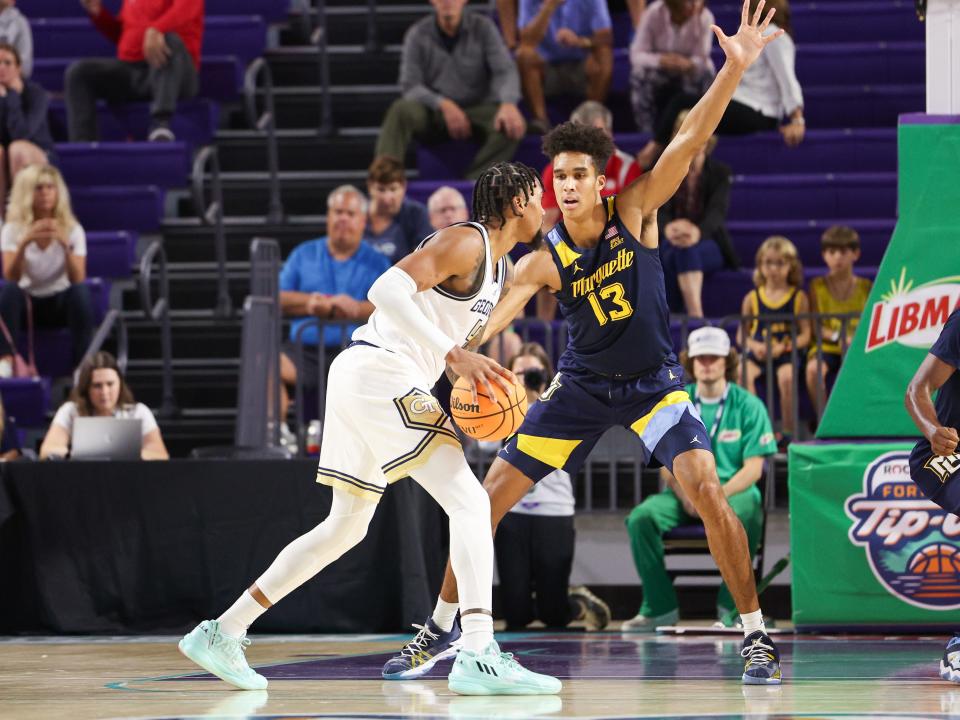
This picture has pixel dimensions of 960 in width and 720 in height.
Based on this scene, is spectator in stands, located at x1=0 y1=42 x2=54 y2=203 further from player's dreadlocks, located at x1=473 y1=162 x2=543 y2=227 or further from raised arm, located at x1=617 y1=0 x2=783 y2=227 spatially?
player's dreadlocks, located at x1=473 y1=162 x2=543 y2=227

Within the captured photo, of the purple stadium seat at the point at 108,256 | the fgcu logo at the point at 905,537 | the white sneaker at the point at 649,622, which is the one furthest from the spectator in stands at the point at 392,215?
the fgcu logo at the point at 905,537

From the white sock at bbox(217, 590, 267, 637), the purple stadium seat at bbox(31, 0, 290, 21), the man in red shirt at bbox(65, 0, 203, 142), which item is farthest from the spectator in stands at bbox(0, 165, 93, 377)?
the white sock at bbox(217, 590, 267, 637)

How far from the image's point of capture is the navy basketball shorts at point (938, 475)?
6176 mm

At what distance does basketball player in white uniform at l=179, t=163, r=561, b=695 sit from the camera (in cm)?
554

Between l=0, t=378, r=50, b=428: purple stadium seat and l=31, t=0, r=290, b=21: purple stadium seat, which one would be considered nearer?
l=0, t=378, r=50, b=428: purple stadium seat

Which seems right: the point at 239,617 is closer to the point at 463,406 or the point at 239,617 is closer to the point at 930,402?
the point at 463,406

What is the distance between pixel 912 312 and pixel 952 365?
1816 mm

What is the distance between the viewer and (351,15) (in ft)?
48.6

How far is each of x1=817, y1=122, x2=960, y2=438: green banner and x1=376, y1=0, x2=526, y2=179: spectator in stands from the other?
4655mm

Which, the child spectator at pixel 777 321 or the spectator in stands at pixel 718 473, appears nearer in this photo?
the spectator in stands at pixel 718 473

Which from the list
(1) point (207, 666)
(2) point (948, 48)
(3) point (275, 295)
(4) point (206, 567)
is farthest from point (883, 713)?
(3) point (275, 295)

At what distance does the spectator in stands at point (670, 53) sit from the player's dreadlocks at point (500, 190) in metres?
6.50

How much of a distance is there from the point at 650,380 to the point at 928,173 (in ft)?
7.67

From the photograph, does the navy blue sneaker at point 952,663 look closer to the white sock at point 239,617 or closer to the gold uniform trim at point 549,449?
the gold uniform trim at point 549,449
